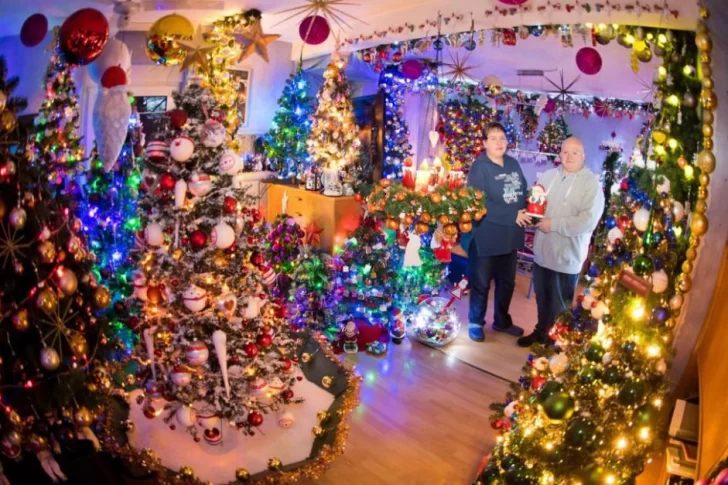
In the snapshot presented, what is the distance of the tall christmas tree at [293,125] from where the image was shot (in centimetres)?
560

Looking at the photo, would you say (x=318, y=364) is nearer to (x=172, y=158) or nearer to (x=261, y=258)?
(x=261, y=258)

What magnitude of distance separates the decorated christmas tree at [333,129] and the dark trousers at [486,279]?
1.29 metres

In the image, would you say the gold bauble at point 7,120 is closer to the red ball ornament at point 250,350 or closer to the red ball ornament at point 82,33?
the red ball ornament at point 82,33

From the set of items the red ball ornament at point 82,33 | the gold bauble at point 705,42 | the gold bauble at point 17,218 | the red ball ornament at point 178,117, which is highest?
the gold bauble at point 705,42

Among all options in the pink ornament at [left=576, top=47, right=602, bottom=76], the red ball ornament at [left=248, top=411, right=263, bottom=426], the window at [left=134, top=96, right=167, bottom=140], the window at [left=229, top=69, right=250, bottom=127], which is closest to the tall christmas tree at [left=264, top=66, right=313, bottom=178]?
the window at [left=229, top=69, right=250, bottom=127]

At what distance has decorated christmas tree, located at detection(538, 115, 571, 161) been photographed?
9.02 metres

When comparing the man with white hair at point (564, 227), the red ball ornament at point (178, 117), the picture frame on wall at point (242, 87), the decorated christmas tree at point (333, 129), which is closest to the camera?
the red ball ornament at point (178, 117)

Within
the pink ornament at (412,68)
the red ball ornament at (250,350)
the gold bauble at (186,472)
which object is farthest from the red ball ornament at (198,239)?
the pink ornament at (412,68)

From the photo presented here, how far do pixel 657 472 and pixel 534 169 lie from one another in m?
7.42

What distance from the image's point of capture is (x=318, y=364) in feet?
12.2

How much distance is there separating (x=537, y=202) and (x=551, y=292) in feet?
2.48

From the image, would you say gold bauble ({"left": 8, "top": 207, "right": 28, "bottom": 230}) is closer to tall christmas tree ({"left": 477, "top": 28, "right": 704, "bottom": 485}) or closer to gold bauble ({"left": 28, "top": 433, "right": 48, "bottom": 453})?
gold bauble ({"left": 28, "top": 433, "right": 48, "bottom": 453})

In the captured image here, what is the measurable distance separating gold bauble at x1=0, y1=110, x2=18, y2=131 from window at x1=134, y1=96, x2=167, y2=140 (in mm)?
2733

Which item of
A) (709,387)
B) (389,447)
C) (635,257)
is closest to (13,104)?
(389,447)
